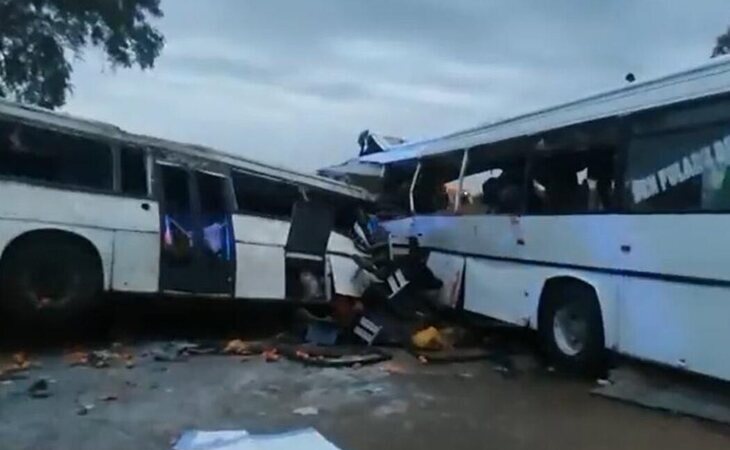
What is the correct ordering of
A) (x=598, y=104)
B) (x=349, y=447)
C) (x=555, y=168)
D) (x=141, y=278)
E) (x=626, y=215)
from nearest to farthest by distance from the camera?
(x=349, y=447), (x=626, y=215), (x=598, y=104), (x=555, y=168), (x=141, y=278)

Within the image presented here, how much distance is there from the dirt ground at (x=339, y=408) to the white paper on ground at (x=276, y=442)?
A: 0.17 m

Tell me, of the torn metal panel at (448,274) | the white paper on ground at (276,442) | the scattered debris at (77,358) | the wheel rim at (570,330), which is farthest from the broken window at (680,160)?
the scattered debris at (77,358)

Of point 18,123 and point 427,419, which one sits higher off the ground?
point 18,123

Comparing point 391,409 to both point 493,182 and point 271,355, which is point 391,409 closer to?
point 271,355

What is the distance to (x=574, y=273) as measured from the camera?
811cm

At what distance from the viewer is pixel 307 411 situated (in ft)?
21.6

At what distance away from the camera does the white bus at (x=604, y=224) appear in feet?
21.8

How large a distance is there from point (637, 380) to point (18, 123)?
6.31m

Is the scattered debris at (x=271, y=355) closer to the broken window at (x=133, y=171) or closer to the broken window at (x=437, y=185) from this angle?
the broken window at (x=133, y=171)

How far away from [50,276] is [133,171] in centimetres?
137

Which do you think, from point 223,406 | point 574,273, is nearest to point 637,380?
point 574,273

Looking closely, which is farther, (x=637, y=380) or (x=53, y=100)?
(x=53, y=100)

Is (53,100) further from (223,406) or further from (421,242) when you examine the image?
(223,406)

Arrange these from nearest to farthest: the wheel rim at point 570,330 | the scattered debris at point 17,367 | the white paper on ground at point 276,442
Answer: the white paper on ground at point 276,442
the scattered debris at point 17,367
the wheel rim at point 570,330
